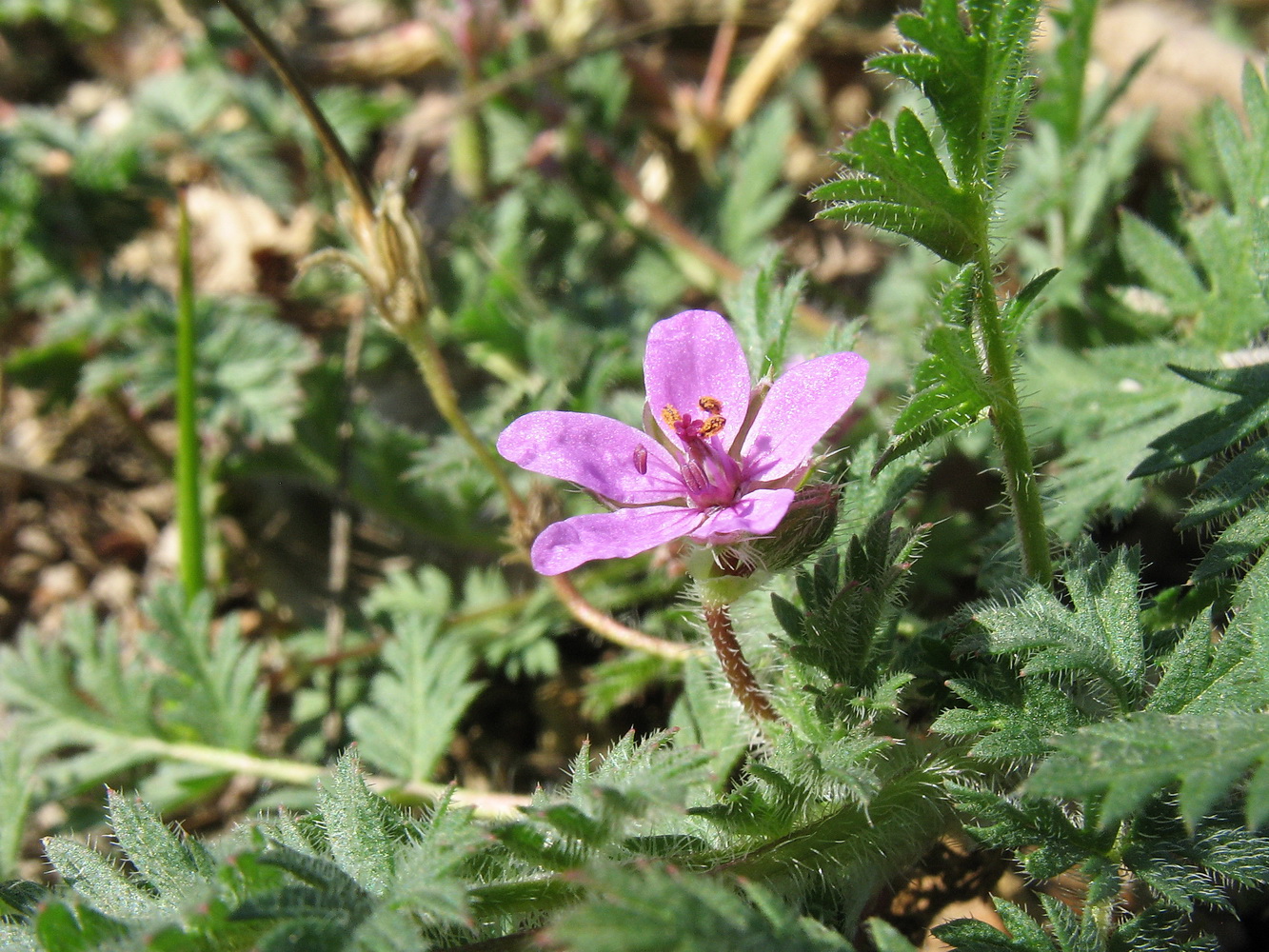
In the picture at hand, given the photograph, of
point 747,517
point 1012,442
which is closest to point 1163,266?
point 1012,442

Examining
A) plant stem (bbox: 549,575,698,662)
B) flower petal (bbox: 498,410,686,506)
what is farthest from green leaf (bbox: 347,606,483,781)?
flower petal (bbox: 498,410,686,506)

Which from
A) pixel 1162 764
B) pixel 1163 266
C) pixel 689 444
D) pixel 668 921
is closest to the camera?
pixel 668 921

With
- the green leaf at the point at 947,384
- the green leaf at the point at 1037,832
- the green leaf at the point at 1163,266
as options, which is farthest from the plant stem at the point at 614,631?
the green leaf at the point at 1163,266

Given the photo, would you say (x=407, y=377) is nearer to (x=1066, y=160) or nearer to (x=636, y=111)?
(x=636, y=111)

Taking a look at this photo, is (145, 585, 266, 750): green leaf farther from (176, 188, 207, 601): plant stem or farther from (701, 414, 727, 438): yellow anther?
(701, 414, 727, 438): yellow anther

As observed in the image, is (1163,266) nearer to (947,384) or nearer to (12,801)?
(947,384)

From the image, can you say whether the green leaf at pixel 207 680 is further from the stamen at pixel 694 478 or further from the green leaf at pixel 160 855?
the stamen at pixel 694 478

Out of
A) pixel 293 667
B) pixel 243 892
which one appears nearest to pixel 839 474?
pixel 243 892
